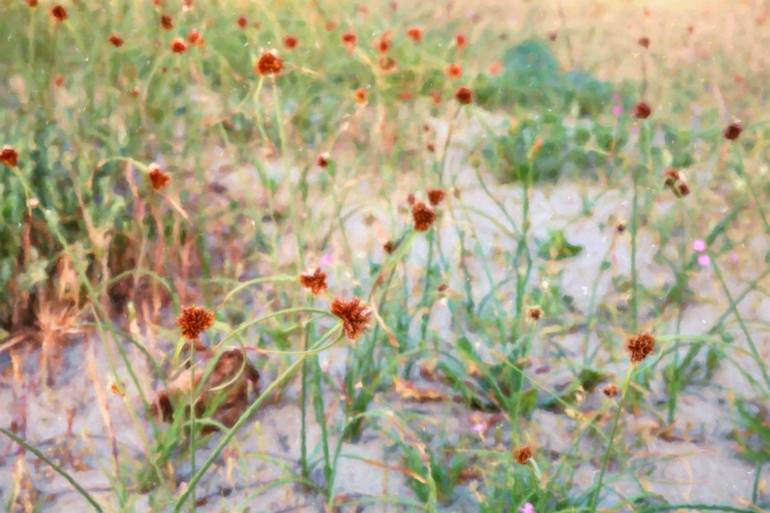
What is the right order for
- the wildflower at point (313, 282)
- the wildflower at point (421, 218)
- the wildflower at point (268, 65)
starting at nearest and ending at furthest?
the wildflower at point (313, 282) < the wildflower at point (421, 218) < the wildflower at point (268, 65)

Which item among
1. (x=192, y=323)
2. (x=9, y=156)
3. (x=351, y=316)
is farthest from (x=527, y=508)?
(x=9, y=156)

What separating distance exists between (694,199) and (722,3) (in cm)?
312

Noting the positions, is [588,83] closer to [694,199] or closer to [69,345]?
[694,199]

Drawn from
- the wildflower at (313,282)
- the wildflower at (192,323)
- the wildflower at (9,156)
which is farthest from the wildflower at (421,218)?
the wildflower at (9,156)

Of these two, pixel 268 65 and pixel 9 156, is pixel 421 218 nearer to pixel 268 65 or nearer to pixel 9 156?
pixel 268 65

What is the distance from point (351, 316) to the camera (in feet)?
3.29

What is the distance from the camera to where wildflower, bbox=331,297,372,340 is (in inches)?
39.0

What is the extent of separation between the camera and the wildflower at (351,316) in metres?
0.99

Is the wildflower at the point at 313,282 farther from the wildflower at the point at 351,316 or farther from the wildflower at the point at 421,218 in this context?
the wildflower at the point at 421,218

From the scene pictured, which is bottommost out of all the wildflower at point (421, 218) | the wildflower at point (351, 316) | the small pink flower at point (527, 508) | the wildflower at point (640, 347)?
the small pink flower at point (527, 508)

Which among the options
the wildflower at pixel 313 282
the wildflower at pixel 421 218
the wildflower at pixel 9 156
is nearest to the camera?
the wildflower at pixel 313 282

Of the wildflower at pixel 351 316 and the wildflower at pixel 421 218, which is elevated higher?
the wildflower at pixel 421 218

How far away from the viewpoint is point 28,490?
1.45 meters

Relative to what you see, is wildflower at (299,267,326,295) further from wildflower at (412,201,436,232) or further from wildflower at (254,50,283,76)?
wildflower at (254,50,283,76)
